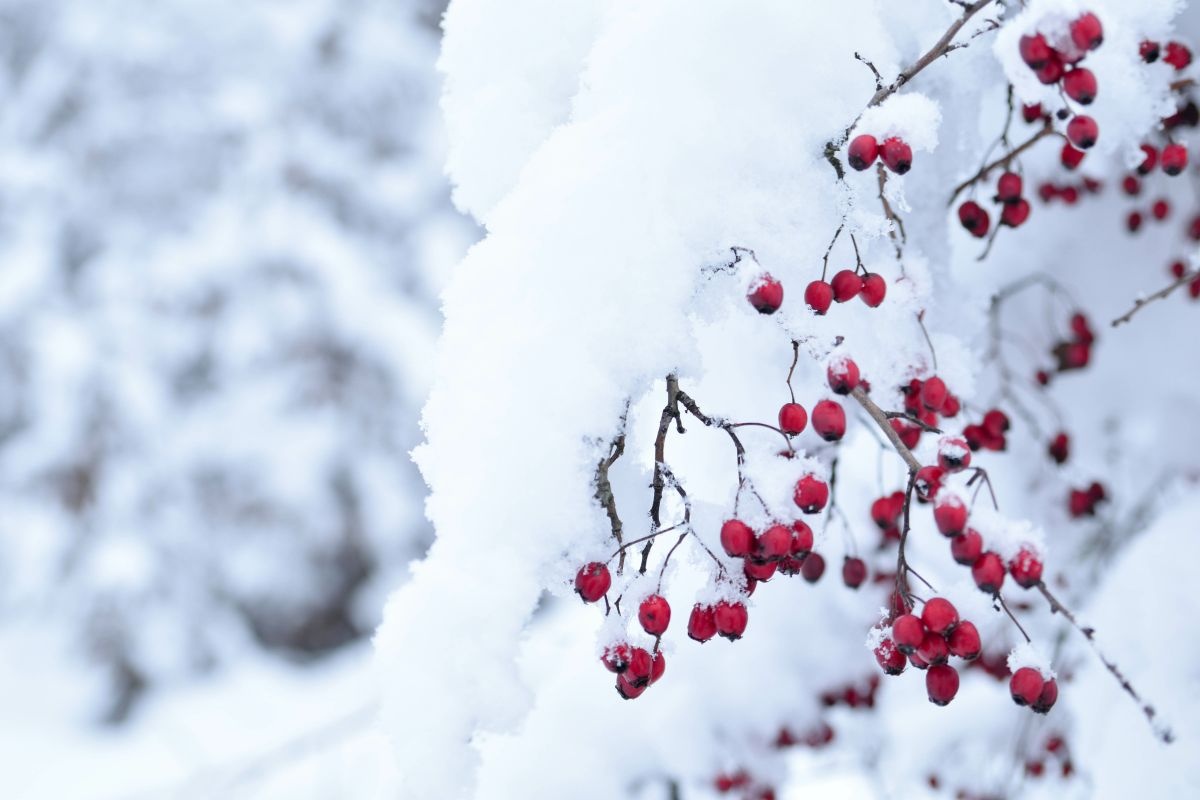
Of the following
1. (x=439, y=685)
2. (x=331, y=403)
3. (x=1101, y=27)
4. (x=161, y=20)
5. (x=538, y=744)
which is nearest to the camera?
(x=1101, y=27)

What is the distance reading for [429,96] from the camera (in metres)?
8.01

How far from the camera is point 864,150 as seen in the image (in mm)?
958

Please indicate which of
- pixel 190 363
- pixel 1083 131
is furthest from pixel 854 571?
pixel 190 363

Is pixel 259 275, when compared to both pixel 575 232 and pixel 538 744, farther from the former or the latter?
pixel 575 232

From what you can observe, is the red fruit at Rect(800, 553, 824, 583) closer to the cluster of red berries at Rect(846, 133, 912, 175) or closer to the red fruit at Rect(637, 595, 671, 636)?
the red fruit at Rect(637, 595, 671, 636)

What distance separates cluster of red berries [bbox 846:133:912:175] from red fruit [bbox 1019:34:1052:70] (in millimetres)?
145

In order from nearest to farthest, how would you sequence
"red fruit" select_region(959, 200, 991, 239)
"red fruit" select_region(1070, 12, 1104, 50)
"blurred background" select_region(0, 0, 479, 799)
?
"red fruit" select_region(1070, 12, 1104, 50) < "red fruit" select_region(959, 200, 991, 239) < "blurred background" select_region(0, 0, 479, 799)

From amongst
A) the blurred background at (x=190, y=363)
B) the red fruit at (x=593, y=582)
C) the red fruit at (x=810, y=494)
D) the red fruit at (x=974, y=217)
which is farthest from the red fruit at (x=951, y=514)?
the blurred background at (x=190, y=363)

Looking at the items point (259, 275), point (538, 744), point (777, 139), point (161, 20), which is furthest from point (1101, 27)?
point (161, 20)

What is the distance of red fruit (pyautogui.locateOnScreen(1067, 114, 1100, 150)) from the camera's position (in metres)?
1.08

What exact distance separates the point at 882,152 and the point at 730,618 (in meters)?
0.54

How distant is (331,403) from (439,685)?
23.5ft

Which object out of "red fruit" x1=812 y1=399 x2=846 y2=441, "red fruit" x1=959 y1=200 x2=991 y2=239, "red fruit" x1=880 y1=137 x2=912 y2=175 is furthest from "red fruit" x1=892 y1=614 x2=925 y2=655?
"red fruit" x1=959 y1=200 x2=991 y2=239

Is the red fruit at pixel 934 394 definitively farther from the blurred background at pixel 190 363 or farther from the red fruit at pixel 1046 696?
the blurred background at pixel 190 363
